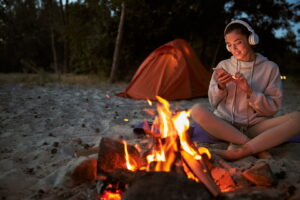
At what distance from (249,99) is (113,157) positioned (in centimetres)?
158

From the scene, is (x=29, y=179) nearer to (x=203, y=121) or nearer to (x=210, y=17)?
(x=203, y=121)

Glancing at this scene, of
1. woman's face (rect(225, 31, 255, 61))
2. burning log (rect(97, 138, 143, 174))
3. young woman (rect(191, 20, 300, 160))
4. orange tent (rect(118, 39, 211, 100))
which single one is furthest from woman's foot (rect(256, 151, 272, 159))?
orange tent (rect(118, 39, 211, 100))

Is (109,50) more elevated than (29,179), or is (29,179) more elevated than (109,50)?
(109,50)

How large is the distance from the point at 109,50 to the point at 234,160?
9348mm

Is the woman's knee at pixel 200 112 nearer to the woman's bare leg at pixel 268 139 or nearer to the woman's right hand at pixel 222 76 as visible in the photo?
the woman's right hand at pixel 222 76

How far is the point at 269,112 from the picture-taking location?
2.71m

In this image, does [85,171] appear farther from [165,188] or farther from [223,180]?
[223,180]

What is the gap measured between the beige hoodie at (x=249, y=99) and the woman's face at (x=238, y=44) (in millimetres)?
188

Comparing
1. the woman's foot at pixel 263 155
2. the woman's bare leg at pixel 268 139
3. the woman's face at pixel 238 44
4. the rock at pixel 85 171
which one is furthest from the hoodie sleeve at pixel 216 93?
the rock at pixel 85 171

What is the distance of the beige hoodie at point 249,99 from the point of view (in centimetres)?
271

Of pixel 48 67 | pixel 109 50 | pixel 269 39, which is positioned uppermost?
pixel 269 39

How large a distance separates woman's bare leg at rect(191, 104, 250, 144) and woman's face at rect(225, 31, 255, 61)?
2.42 feet

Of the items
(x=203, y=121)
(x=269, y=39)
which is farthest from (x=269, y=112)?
(x=269, y=39)

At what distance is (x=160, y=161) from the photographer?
187 centimetres
